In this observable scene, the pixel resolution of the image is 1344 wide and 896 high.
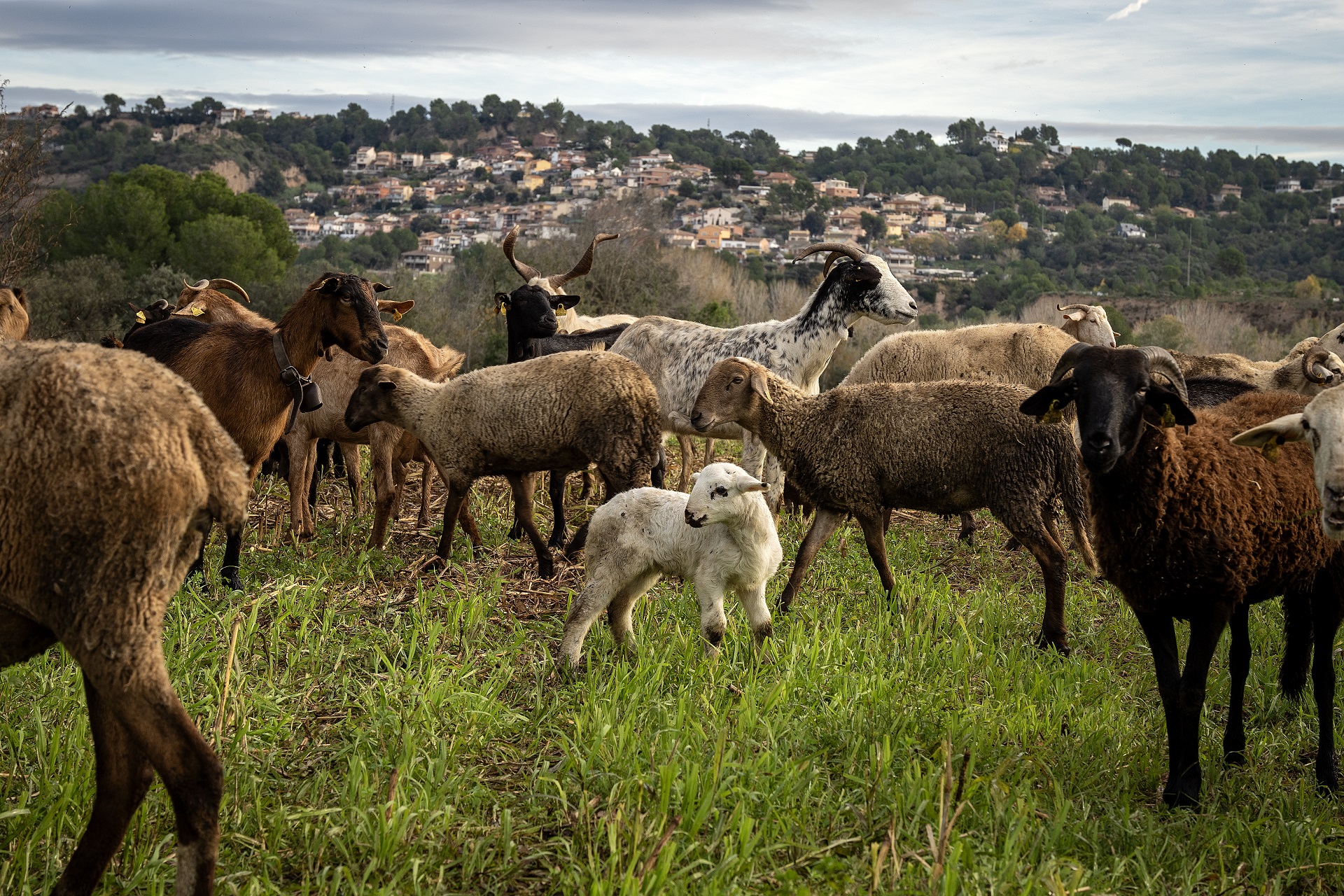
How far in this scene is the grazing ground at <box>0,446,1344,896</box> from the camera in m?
3.94

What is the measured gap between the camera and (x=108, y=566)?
343 centimetres

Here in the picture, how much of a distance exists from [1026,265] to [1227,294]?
9103 mm

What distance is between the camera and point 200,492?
3.65m

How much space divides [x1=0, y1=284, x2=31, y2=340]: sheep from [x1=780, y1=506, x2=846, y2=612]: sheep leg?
5552 millimetres

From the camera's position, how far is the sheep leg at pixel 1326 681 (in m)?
5.37

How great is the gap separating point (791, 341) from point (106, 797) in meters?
7.29

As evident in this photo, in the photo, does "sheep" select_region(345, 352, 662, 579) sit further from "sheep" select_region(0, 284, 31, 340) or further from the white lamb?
"sheep" select_region(0, 284, 31, 340)

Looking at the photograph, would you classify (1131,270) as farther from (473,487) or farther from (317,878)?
(317,878)

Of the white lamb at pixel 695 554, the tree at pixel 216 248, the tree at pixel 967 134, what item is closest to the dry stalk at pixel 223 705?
the white lamb at pixel 695 554

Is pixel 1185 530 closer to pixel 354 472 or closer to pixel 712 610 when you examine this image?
pixel 712 610

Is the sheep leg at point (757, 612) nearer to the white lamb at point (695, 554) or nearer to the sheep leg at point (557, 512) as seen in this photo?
the white lamb at point (695, 554)

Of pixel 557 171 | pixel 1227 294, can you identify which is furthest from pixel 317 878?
pixel 557 171

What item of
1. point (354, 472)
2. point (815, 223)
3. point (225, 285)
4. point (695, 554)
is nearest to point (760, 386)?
point (695, 554)

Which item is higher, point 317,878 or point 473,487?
point 317,878
